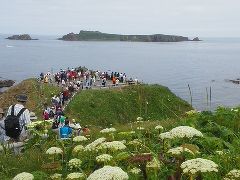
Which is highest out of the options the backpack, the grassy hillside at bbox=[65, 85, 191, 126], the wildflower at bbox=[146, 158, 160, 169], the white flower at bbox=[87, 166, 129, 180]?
the white flower at bbox=[87, 166, 129, 180]

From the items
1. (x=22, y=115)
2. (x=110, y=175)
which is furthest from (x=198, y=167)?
(x=22, y=115)

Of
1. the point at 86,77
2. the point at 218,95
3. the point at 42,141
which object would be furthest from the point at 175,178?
the point at 218,95

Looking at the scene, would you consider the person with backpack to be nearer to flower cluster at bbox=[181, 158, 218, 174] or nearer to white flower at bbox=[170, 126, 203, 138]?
white flower at bbox=[170, 126, 203, 138]

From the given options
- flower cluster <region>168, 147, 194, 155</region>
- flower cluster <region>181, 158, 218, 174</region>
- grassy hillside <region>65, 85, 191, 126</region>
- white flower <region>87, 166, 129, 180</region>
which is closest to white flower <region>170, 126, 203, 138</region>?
flower cluster <region>168, 147, 194, 155</region>

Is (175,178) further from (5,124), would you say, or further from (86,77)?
(86,77)

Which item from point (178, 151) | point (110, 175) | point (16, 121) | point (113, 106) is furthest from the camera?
point (113, 106)

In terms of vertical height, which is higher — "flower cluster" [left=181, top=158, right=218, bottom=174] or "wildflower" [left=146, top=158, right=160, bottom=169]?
"flower cluster" [left=181, top=158, right=218, bottom=174]

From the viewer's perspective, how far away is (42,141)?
1067cm

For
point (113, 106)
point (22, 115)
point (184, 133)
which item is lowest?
point (113, 106)

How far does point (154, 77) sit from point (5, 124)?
388 ft

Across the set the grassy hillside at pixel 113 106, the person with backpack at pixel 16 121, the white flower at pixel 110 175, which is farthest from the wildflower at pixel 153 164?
the grassy hillside at pixel 113 106

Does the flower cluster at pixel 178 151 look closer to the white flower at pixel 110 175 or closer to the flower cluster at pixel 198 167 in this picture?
the flower cluster at pixel 198 167

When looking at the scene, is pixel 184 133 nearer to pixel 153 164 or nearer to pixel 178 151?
pixel 178 151

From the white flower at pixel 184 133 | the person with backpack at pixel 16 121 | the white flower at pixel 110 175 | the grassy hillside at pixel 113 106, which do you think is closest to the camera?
the white flower at pixel 110 175
